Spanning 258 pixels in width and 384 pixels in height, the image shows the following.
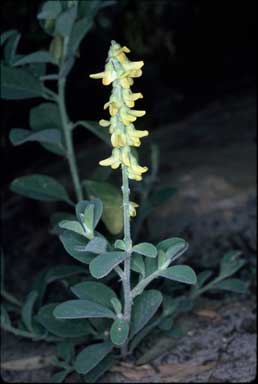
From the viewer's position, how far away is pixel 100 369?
5.53 ft

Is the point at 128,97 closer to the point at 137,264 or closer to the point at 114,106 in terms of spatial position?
the point at 114,106

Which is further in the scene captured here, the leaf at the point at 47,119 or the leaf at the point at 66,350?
the leaf at the point at 47,119

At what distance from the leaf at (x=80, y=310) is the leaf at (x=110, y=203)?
0.37 meters

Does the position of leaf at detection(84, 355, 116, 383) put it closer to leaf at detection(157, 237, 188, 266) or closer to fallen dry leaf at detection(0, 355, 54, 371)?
fallen dry leaf at detection(0, 355, 54, 371)

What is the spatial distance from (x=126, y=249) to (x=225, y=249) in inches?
32.0

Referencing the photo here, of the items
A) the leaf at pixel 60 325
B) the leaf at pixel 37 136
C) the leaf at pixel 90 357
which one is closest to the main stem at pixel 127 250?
the leaf at pixel 90 357

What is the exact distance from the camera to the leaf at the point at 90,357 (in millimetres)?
1575

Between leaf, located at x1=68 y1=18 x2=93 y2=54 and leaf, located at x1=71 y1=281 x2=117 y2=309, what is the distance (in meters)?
0.59

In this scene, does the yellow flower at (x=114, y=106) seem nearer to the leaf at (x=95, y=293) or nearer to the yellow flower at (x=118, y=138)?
the yellow flower at (x=118, y=138)

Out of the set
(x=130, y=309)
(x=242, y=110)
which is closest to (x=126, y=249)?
(x=130, y=309)

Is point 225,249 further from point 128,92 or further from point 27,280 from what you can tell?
point 128,92

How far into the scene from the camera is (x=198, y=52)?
323 centimetres

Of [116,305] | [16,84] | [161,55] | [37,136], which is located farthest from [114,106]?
[161,55]

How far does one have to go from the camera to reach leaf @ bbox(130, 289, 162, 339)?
158cm
